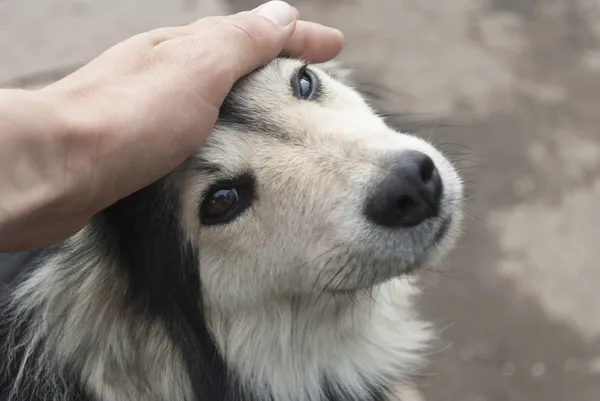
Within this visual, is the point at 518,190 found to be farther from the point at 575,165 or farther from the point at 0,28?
the point at 0,28

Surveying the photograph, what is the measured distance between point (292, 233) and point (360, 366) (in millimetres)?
593

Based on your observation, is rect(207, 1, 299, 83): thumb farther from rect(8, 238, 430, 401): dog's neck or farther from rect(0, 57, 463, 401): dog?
rect(8, 238, 430, 401): dog's neck

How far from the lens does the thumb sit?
1689 mm

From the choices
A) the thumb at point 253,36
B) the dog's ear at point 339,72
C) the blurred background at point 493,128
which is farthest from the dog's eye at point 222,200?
the blurred background at point 493,128

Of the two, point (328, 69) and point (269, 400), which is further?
point (328, 69)

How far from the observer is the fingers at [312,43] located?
211cm

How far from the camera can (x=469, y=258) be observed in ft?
10.7

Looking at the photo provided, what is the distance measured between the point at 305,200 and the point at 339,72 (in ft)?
2.81

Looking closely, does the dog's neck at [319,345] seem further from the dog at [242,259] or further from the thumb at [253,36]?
the thumb at [253,36]

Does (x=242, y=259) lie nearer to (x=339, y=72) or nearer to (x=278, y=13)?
(x=278, y=13)

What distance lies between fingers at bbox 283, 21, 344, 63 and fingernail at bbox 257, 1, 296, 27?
153mm

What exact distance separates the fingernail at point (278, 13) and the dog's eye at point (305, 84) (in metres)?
0.15

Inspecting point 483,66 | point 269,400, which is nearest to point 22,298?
point 269,400

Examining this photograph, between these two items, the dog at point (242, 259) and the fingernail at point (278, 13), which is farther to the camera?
the fingernail at point (278, 13)
